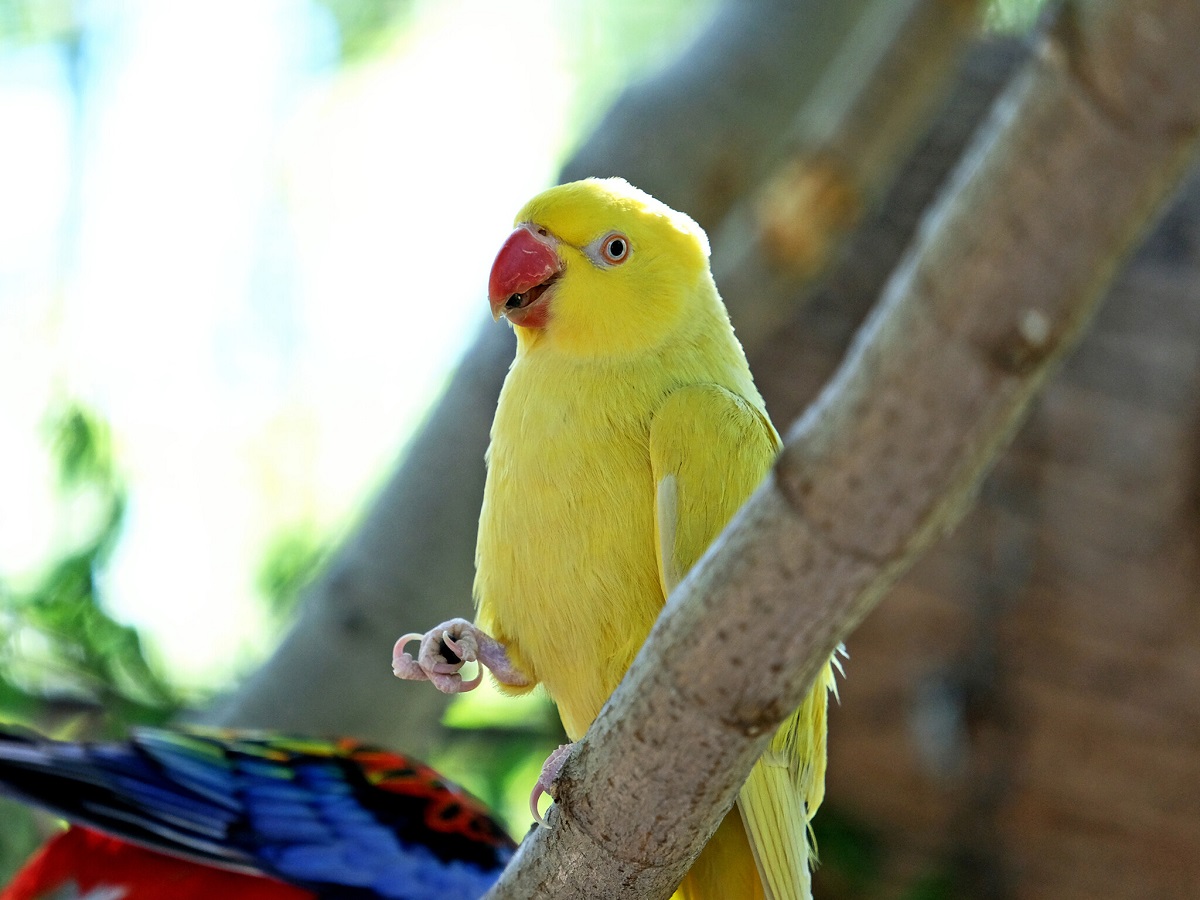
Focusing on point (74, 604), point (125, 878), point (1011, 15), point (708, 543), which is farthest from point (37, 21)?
point (708, 543)

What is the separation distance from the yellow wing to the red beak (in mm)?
249

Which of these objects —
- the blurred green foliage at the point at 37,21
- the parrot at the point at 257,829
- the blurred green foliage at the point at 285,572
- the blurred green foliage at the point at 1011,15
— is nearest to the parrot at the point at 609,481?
the parrot at the point at 257,829

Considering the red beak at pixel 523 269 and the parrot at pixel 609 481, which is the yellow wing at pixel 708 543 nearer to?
the parrot at pixel 609 481

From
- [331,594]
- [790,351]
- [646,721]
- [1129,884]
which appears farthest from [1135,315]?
[646,721]

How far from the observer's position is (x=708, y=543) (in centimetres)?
138

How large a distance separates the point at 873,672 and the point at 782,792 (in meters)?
2.63

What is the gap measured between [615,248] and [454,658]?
1.95ft

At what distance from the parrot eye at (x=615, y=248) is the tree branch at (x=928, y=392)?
731mm

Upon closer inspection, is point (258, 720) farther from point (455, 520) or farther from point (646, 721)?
point (646, 721)

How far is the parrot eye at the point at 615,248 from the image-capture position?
162cm

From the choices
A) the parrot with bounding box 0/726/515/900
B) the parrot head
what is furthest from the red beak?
the parrot with bounding box 0/726/515/900

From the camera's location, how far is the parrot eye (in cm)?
162

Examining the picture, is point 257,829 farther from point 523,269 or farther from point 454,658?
point 523,269

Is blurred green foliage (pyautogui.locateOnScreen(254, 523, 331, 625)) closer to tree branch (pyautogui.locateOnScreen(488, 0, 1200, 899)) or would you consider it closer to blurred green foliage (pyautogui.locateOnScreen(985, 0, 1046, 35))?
tree branch (pyautogui.locateOnScreen(488, 0, 1200, 899))
